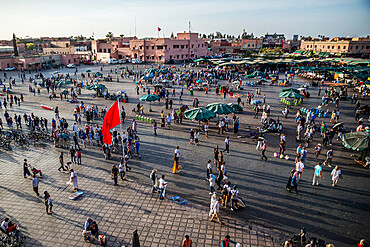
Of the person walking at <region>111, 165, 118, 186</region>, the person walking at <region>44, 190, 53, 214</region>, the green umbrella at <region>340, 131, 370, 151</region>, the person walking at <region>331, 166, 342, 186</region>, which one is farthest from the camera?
the green umbrella at <region>340, 131, 370, 151</region>

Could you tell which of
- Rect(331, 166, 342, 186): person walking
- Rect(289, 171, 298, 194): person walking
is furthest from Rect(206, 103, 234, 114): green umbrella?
Rect(331, 166, 342, 186): person walking

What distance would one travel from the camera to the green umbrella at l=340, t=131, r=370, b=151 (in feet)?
42.9

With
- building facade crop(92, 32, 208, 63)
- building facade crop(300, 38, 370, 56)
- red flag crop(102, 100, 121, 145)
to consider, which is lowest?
red flag crop(102, 100, 121, 145)

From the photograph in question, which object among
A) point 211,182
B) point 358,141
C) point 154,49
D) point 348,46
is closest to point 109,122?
point 211,182

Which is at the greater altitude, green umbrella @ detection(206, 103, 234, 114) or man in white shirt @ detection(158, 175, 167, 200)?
green umbrella @ detection(206, 103, 234, 114)

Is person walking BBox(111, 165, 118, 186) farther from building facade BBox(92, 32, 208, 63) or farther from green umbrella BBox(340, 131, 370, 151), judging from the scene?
building facade BBox(92, 32, 208, 63)

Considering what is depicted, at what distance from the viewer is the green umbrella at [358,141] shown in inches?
514

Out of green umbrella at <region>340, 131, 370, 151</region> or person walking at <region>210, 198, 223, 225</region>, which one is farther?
green umbrella at <region>340, 131, 370, 151</region>

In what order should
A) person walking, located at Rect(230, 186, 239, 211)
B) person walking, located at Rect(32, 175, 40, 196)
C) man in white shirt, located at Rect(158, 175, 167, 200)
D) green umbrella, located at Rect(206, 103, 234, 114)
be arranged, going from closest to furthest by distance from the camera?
person walking, located at Rect(230, 186, 239, 211), man in white shirt, located at Rect(158, 175, 167, 200), person walking, located at Rect(32, 175, 40, 196), green umbrella, located at Rect(206, 103, 234, 114)

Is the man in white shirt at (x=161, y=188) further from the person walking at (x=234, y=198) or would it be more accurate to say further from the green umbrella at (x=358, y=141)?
the green umbrella at (x=358, y=141)

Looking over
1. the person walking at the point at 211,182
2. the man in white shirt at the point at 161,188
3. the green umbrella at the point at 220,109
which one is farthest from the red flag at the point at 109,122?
the green umbrella at the point at 220,109

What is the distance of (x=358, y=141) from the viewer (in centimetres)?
1346

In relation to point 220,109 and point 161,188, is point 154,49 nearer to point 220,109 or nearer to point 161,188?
point 220,109

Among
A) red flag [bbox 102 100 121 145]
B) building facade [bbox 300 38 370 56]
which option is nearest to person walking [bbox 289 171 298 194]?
red flag [bbox 102 100 121 145]
